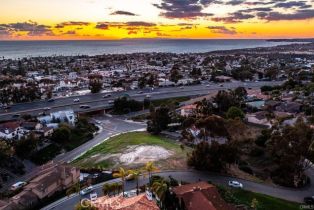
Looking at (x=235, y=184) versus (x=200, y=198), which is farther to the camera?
(x=235, y=184)

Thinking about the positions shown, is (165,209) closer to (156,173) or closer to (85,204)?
(85,204)

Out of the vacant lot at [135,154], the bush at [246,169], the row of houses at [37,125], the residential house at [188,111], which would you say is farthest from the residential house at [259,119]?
the row of houses at [37,125]

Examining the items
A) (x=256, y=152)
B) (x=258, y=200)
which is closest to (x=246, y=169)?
(x=256, y=152)

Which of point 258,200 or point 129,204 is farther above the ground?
point 129,204

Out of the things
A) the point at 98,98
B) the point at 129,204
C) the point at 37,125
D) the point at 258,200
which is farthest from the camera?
the point at 98,98

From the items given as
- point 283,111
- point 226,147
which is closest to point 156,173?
point 226,147

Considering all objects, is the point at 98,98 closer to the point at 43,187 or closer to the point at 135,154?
the point at 135,154

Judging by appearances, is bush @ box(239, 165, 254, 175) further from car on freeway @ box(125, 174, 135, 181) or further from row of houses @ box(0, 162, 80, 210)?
row of houses @ box(0, 162, 80, 210)
